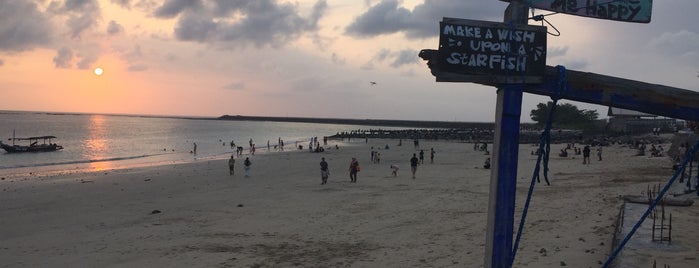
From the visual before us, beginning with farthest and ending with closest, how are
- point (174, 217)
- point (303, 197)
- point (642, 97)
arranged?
1. point (303, 197)
2. point (174, 217)
3. point (642, 97)

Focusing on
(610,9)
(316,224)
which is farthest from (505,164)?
(316,224)

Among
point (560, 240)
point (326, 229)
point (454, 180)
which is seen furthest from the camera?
point (454, 180)

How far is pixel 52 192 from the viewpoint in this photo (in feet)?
76.3

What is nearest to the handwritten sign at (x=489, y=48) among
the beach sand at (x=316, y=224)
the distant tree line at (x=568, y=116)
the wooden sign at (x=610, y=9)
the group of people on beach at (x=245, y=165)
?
the wooden sign at (x=610, y=9)

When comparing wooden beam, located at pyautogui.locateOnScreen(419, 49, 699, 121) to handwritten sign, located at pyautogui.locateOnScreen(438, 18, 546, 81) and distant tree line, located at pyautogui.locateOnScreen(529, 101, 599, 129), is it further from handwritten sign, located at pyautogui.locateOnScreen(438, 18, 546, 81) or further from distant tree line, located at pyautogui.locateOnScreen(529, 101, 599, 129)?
distant tree line, located at pyautogui.locateOnScreen(529, 101, 599, 129)

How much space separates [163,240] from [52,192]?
14.1m

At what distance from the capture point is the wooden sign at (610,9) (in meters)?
5.07

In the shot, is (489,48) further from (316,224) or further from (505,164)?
(316,224)

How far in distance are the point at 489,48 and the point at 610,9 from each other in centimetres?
139

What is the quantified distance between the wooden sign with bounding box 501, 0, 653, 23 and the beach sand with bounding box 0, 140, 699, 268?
168 inches

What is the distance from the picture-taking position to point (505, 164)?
4902 mm

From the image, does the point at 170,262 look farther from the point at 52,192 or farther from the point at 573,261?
the point at 52,192

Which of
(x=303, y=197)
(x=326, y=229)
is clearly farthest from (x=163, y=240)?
(x=303, y=197)

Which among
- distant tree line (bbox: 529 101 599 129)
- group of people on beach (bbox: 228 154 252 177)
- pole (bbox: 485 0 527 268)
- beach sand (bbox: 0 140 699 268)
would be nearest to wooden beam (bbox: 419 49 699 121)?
pole (bbox: 485 0 527 268)
